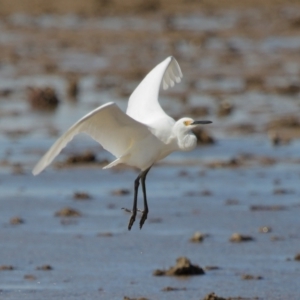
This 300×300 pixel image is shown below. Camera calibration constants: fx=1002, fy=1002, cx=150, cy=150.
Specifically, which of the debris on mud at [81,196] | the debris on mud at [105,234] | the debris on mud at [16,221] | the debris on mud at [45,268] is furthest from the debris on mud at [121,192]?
the debris on mud at [45,268]

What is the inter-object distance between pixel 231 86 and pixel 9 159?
27.9 ft

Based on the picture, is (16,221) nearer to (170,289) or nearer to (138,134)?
(170,289)

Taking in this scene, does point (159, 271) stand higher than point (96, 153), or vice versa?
point (96, 153)

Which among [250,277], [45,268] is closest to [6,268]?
[45,268]

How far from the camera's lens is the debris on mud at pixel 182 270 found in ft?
28.3

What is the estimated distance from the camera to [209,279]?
28.5ft

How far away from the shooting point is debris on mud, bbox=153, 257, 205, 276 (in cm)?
864

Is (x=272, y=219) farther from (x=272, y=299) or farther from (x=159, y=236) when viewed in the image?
(x=272, y=299)

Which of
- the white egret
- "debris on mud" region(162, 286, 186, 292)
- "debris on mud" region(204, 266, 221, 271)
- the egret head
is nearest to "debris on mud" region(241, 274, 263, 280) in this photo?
"debris on mud" region(204, 266, 221, 271)

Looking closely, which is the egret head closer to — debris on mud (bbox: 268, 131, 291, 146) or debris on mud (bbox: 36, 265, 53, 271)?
debris on mud (bbox: 36, 265, 53, 271)

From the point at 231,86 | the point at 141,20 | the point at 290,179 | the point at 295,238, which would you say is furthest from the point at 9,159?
the point at 141,20

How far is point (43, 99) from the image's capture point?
60.6ft

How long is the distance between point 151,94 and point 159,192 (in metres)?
3.77

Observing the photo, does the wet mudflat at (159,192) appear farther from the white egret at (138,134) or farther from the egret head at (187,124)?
the egret head at (187,124)
